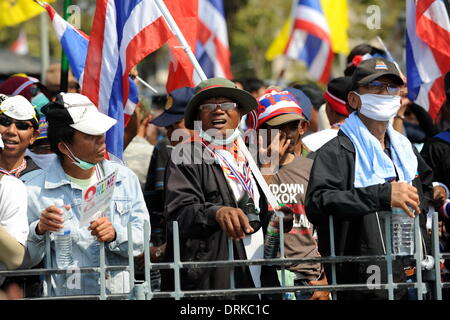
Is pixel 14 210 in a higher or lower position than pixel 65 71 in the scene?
lower

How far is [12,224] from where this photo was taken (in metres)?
5.05

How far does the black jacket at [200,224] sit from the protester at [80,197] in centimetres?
27

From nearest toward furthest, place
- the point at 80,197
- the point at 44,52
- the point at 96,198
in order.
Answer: the point at 96,198
the point at 80,197
the point at 44,52

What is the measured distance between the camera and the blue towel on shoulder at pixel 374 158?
534 centimetres

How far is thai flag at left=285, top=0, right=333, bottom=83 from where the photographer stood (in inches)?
464

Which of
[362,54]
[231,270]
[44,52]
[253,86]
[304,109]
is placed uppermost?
[44,52]

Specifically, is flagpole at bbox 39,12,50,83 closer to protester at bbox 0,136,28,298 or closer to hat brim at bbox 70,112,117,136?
hat brim at bbox 70,112,117,136

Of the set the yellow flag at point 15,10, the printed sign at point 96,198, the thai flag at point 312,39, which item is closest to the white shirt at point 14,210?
the printed sign at point 96,198

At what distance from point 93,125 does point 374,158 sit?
164 cm

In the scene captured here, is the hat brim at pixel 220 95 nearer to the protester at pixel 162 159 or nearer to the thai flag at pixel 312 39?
the protester at pixel 162 159

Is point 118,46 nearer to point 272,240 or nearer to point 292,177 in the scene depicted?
point 292,177

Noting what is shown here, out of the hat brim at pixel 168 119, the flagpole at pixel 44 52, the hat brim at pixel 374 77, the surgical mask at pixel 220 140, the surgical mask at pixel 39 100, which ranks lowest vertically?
the surgical mask at pixel 220 140

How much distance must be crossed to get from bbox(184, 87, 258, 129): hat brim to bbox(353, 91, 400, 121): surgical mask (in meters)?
0.70

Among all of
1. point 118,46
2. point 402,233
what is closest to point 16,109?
point 118,46
